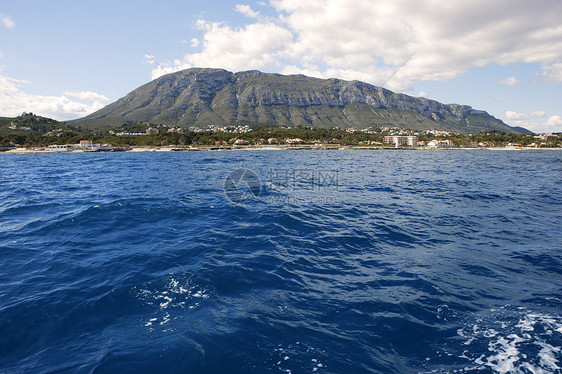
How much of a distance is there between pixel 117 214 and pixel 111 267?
831cm

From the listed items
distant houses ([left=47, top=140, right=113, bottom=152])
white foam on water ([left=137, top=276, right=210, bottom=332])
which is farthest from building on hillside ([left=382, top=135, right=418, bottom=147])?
white foam on water ([left=137, top=276, right=210, bottom=332])

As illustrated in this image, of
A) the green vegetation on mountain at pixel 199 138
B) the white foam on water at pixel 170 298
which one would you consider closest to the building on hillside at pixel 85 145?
the green vegetation on mountain at pixel 199 138

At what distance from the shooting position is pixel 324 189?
27.4 meters

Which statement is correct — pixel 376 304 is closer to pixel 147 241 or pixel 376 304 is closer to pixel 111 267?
pixel 111 267

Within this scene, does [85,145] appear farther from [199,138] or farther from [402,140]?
[402,140]

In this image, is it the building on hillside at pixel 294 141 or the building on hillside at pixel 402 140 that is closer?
the building on hillside at pixel 294 141

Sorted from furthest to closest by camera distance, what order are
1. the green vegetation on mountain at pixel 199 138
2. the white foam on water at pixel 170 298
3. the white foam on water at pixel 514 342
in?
the green vegetation on mountain at pixel 199 138 → the white foam on water at pixel 170 298 → the white foam on water at pixel 514 342

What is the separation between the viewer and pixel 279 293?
8.27 meters

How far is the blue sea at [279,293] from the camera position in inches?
226

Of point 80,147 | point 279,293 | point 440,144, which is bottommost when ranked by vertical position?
point 279,293

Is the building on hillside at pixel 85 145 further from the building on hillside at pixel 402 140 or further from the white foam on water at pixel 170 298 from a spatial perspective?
the building on hillside at pixel 402 140

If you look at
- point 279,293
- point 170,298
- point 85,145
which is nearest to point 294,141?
point 85,145

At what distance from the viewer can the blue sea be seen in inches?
226

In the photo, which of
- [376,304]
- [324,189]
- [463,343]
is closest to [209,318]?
[376,304]
